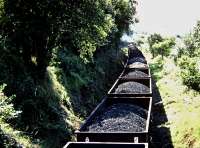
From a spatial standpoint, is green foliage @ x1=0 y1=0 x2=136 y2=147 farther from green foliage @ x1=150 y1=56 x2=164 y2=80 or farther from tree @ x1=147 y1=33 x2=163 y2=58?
tree @ x1=147 y1=33 x2=163 y2=58

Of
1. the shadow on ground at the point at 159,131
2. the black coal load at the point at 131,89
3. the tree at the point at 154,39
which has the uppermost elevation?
the tree at the point at 154,39

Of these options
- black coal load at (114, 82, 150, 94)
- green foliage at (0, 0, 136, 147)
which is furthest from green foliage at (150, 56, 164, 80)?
green foliage at (0, 0, 136, 147)

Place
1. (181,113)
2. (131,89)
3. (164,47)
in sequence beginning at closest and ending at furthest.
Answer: (181,113) → (131,89) → (164,47)

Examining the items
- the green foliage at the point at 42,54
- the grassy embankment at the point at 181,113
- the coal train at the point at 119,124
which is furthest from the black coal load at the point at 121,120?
the grassy embankment at the point at 181,113

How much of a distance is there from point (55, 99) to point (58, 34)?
2.88 meters

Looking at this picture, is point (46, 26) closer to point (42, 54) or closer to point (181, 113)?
point (42, 54)

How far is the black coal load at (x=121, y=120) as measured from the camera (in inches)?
490

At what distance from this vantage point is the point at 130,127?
12375mm

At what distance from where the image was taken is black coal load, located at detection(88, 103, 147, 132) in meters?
12.4

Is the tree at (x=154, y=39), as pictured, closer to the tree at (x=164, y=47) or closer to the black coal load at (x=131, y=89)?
the tree at (x=164, y=47)

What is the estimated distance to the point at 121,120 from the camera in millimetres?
13164

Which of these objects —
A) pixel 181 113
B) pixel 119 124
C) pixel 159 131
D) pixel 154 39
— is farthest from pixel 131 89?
pixel 154 39

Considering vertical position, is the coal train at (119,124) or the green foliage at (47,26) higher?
the green foliage at (47,26)

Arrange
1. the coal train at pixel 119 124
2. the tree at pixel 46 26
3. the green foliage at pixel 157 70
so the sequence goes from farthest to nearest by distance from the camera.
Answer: the green foliage at pixel 157 70, the tree at pixel 46 26, the coal train at pixel 119 124
